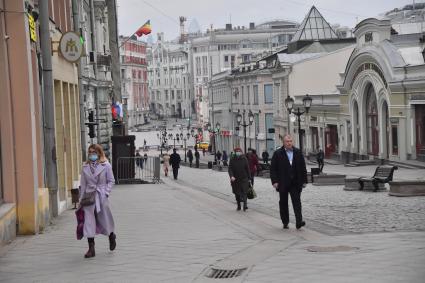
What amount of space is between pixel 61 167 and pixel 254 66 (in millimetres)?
58723

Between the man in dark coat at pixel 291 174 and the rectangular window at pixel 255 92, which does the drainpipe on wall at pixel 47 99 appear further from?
the rectangular window at pixel 255 92

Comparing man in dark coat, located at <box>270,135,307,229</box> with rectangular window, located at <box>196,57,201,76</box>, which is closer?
man in dark coat, located at <box>270,135,307,229</box>

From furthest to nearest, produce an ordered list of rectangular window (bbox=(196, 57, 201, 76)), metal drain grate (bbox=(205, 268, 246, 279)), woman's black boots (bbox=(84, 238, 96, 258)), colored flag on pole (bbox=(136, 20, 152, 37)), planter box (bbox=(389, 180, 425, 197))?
rectangular window (bbox=(196, 57, 201, 76)) < colored flag on pole (bbox=(136, 20, 152, 37)) < planter box (bbox=(389, 180, 425, 197)) < woman's black boots (bbox=(84, 238, 96, 258)) < metal drain grate (bbox=(205, 268, 246, 279))

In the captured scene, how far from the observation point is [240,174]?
671 inches

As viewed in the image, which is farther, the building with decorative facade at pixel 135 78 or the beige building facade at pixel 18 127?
the building with decorative facade at pixel 135 78

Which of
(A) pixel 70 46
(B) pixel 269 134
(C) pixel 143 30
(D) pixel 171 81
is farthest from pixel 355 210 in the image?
(D) pixel 171 81

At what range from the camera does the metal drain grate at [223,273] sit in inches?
357

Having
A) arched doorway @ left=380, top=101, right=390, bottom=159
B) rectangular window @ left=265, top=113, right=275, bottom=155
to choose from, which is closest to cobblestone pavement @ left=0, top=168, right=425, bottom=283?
arched doorway @ left=380, top=101, right=390, bottom=159

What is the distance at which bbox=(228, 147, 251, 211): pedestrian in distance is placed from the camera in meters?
17.0

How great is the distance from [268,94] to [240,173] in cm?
5536

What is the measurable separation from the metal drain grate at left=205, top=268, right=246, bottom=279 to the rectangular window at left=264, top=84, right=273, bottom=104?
204 feet

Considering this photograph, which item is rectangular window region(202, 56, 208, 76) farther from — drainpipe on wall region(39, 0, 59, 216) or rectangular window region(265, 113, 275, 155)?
drainpipe on wall region(39, 0, 59, 216)

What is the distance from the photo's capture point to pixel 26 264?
10016 millimetres

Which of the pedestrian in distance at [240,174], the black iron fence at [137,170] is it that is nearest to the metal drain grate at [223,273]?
the pedestrian in distance at [240,174]
